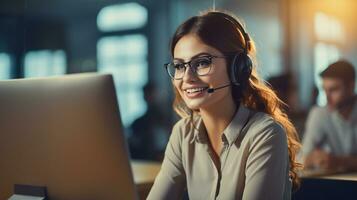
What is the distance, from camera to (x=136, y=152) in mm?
5465

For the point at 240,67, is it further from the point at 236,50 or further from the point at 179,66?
the point at 179,66

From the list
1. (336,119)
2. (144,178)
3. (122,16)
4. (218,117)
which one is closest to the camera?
(218,117)

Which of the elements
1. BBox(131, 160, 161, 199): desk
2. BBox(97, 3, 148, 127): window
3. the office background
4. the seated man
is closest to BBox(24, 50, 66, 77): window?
the office background

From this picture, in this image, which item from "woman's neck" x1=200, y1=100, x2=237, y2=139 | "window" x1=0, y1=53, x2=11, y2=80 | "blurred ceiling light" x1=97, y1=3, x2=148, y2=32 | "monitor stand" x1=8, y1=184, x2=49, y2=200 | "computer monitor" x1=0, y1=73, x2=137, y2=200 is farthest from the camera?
"blurred ceiling light" x1=97, y1=3, x2=148, y2=32

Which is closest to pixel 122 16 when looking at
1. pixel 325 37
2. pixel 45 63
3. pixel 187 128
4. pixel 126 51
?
pixel 126 51

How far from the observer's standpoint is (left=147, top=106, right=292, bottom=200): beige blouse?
1286 mm

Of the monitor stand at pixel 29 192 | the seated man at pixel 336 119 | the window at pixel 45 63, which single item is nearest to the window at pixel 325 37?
the seated man at pixel 336 119

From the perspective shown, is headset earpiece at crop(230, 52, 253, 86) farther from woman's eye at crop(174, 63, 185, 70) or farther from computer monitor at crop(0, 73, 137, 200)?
computer monitor at crop(0, 73, 137, 200)

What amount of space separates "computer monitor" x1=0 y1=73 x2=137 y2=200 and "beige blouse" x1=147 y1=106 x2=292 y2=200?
33 centimetres

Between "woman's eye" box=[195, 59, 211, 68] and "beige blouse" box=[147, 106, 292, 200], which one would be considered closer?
"beige blouse" box=[147, 106, 292, 200]

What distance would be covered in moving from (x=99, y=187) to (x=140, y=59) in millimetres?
4816

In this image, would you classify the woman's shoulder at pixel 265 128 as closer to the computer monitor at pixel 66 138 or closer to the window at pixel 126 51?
the computer monitor at pixel 66 138

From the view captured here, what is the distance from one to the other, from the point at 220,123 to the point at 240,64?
0.58 feet

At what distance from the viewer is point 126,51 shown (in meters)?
5.88
